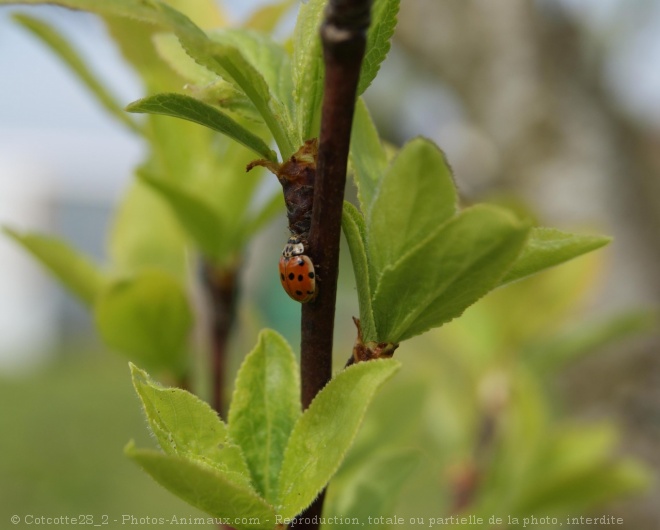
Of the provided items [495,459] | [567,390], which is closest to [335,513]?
[495,459]

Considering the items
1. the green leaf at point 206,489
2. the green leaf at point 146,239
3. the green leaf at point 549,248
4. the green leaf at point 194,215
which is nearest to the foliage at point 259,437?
the green leaf at point 206,489

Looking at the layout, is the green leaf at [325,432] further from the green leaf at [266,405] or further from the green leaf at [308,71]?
the green leaf at [308,71]

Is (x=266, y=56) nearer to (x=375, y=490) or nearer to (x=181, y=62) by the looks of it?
(x=181, y=62)

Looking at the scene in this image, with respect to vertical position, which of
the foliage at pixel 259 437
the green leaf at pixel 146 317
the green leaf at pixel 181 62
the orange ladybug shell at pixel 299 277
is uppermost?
the green leaf at pixel 181 62

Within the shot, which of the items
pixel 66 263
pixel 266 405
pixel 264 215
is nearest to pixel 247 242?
pixel 264 215

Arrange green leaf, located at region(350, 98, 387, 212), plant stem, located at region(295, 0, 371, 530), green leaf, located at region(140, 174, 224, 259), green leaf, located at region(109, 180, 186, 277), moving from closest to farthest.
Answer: plant stem, located at region(295, 0, 371, 530) → green leaf, located at region(350, 98, 387, 212) → green leaf, located at region(140, 174, 224, 259) → green leaf, located at region(109, 180, 186, 277)

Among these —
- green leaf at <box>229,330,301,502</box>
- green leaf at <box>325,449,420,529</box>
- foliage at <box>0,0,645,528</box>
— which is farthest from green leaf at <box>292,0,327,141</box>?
green leaf at <box>325,449,420,529</box>

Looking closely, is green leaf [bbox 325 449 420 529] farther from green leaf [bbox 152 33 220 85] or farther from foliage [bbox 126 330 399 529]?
green leaf [bbox 152 33 220 85]
